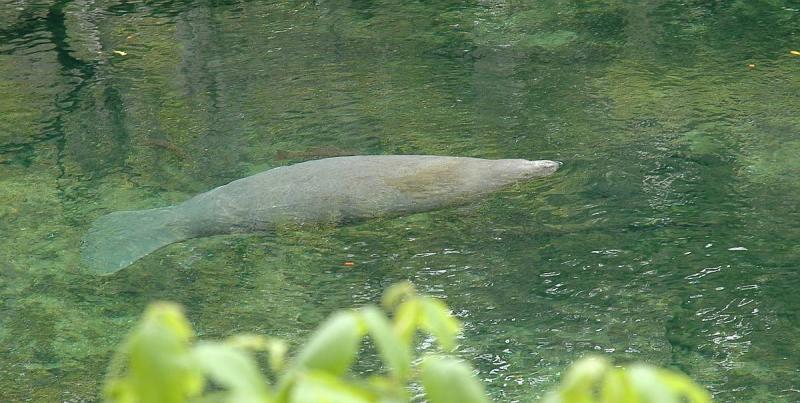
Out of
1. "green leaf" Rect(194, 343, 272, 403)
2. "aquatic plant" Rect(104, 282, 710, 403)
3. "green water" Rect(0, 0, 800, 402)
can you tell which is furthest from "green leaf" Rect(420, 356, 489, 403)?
"green water" Rect(0, 0, 800, 402)

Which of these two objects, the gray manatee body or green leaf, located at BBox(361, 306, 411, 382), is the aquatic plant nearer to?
green leaf, located at BBox(361, 306, 411, 382)

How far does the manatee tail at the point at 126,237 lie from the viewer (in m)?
4.71

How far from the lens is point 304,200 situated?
Result: 4.79m

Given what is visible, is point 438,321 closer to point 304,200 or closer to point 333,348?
point 333,348

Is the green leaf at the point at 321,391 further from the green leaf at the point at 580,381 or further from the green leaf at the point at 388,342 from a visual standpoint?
the green leaf at the point at 580,381

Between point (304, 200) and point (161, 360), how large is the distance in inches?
152

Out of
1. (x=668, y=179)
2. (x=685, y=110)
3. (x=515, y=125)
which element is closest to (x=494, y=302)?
(x=668, y=179)

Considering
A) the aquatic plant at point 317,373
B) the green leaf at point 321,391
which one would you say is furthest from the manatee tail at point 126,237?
the green leaf at point 321,391

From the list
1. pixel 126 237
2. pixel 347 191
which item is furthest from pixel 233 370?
pixel 126 237

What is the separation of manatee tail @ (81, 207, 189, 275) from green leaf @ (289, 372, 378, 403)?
395cm

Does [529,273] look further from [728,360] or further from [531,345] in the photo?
[728,360]

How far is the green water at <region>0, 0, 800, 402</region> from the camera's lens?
405cm

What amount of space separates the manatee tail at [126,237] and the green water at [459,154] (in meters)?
0.07

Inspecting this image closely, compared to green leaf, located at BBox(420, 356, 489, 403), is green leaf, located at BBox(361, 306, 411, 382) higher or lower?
higher
